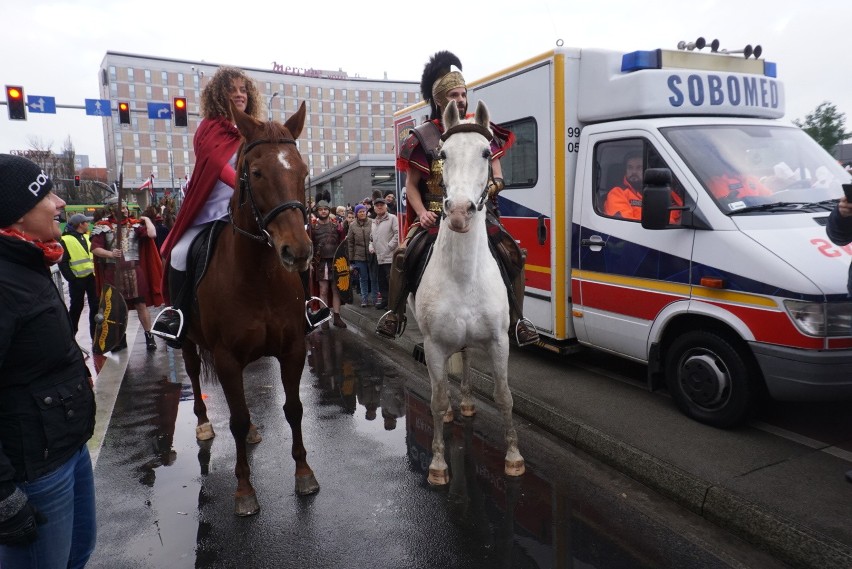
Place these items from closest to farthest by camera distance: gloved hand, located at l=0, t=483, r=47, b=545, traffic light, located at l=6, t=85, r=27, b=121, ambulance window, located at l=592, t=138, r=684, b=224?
gloved hand, located at l=0, t=483, r=47, b=545, ambulance window, located at l=592, t=138, r=684, b=224, traffic light, located at l=6, t=85, r=27, b=121

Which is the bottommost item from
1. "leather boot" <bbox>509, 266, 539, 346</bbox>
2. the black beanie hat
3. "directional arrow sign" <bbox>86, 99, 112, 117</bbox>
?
"leather boot" <bbox>509, 266, 539, 346</bbox>

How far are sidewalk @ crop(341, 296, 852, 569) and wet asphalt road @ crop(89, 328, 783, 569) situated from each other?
0.13 meters

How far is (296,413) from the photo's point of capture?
13.9ft

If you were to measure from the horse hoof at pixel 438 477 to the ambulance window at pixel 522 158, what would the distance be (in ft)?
11.7

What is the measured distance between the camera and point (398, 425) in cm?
546

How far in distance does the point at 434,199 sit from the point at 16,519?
11.8ft

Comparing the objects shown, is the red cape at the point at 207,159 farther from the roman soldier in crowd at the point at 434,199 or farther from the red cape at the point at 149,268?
the red cape at the point at 149,268

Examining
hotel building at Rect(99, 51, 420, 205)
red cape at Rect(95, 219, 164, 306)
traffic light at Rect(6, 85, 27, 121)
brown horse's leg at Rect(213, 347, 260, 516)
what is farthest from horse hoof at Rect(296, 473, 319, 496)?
hotel building at Rect(99, 51, 420, 205)

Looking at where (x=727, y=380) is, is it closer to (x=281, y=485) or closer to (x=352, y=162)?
(x=281, y=485)

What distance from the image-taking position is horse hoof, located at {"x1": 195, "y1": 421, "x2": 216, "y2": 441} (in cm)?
516

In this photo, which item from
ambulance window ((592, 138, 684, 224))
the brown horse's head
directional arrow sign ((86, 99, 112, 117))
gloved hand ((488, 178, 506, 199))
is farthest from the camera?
directional arrow sign ((86, 99, 112, 117))

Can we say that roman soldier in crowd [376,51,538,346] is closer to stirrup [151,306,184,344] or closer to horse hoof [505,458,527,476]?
horse hoof [505,458,527,476]

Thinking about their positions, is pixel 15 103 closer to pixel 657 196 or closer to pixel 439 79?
pixel 439 79

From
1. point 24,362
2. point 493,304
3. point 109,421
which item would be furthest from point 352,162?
point 24,362
